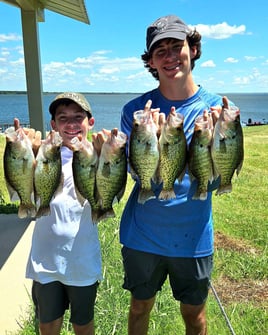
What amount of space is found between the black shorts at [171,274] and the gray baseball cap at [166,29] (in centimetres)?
135

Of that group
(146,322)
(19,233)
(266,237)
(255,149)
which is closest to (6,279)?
(19,233)

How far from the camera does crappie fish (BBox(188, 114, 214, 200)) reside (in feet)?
6.57

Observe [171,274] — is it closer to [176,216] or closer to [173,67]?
[176,216]

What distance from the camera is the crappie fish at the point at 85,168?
200cm

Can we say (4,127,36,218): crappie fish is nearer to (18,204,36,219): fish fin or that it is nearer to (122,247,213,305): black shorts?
(18,204,36,219): fish fin

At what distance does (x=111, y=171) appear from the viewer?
201 centimetres

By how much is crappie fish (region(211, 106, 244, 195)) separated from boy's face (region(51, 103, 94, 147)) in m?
0.86

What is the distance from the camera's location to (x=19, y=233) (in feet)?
16.1

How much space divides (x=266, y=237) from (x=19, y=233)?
3.29 meters

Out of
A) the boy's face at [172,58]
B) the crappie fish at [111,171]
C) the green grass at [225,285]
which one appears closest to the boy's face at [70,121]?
the crappie fish at [111,171]

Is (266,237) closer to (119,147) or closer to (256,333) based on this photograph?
(256,333)

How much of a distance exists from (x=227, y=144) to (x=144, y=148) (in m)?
0.45

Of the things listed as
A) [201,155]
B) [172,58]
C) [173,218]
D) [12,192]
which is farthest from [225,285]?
[12,192]

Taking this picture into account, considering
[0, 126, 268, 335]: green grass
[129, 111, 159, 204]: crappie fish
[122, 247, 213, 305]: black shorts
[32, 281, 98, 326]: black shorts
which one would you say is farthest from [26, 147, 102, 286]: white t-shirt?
[0, 126, 268, 335]: green grass
